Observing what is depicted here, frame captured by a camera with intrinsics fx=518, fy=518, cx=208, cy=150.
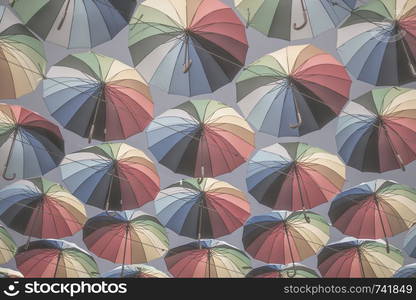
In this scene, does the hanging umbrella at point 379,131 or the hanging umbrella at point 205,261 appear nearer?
the hanging umbrella at point 379,131

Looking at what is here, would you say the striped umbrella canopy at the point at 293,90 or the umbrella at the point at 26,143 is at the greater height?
the umbrella at the point at 26,143

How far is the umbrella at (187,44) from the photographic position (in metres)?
9.20

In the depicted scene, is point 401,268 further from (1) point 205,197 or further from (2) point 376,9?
(2) point 376,9

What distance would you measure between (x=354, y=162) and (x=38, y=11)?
7244mm

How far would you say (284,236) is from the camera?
13945mm

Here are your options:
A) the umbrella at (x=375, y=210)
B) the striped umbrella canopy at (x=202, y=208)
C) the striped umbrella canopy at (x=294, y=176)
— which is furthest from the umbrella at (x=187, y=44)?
the umbrella at (x=375, y=210)

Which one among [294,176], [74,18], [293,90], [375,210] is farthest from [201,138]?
[375,210]

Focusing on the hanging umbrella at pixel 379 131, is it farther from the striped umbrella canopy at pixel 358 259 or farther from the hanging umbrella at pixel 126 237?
the hanging umbrella at pixel 126 237

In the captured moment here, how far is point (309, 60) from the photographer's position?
9.91 m

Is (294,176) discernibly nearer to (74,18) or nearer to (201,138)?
(201,138)

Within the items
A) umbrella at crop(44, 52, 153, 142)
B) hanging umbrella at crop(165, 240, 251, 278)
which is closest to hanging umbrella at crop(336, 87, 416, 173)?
umbrella at crop(44, 52, 153, 142)

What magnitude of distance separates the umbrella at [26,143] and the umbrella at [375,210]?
22.9 feet

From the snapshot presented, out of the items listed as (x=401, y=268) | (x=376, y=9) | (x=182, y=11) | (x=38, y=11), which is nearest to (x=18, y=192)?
(x=38, y=11)

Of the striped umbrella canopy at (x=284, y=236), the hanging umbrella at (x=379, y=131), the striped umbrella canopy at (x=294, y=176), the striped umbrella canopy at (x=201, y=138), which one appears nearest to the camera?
the hanging umbrella at (x=379, y=131)
